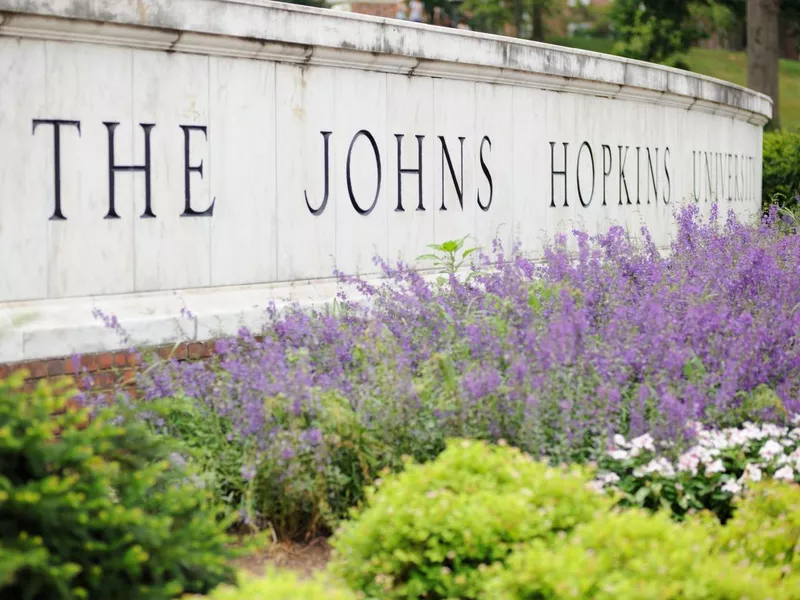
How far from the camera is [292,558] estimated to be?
392 centimetres

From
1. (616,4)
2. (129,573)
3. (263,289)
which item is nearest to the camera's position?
(129,573)

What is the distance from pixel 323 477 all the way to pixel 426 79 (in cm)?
341

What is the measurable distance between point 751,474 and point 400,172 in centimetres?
314

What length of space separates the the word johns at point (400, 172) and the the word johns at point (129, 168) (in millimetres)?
752

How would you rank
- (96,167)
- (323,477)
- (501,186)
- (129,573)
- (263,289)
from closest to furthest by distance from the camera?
(129,573) < (323,477) < (96,167) < (263,289) < (501,186)

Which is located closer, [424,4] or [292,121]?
[292,121]

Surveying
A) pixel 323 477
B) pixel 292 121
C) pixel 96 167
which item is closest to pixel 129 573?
pixel 323 477

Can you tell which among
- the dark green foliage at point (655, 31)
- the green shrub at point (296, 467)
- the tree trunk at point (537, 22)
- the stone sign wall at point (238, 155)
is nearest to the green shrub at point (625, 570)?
the green shrub at point (296, 467)

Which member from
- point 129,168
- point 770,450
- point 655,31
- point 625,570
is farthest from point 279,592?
point 655,31

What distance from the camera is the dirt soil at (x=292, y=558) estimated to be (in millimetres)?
3791

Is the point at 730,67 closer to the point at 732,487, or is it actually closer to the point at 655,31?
the point at 655,31

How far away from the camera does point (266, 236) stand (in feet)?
19.4

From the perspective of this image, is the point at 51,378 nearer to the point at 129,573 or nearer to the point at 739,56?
the point at 129,573

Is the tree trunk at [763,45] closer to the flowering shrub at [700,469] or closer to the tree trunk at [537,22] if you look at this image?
the flowering shrub at [700,469]
